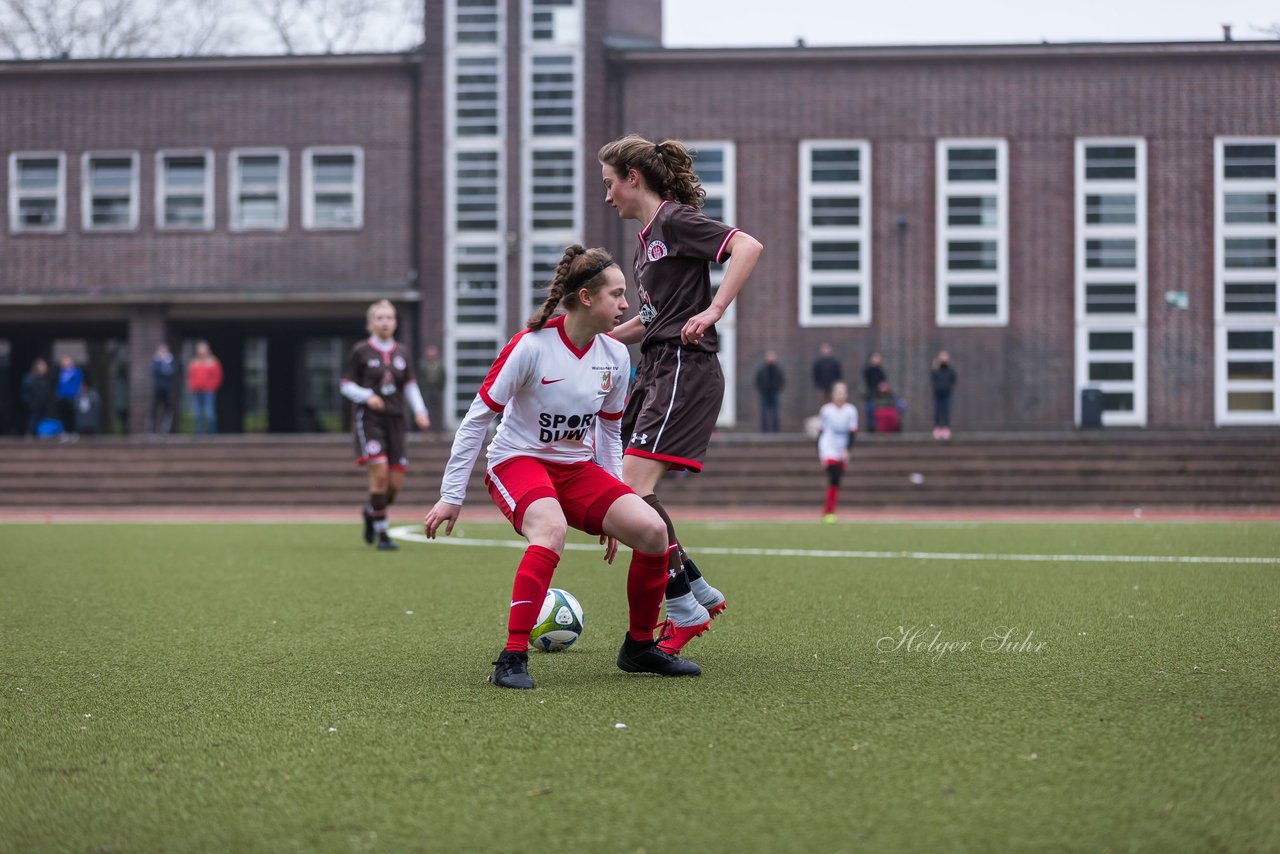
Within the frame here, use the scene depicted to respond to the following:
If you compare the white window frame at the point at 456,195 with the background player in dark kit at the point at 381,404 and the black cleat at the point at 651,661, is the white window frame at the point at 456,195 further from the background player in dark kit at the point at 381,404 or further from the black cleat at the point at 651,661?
the black cleat at the point at 651,661

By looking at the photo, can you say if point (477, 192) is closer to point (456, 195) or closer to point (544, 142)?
point (456, 195)

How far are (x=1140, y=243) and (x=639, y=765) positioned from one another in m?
30.4

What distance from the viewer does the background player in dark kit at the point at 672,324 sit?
5.91 metres

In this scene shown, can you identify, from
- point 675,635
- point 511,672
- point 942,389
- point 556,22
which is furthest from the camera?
point 556,22

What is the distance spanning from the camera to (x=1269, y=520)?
18.0m

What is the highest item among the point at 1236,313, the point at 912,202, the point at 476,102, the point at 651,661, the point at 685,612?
the point at 476,102

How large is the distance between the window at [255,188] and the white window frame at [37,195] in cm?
395

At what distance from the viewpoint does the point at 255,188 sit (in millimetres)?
32844

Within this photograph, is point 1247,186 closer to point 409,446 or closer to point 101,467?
point 409,446

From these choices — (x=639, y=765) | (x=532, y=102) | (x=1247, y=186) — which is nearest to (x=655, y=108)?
(x=532, y=102)

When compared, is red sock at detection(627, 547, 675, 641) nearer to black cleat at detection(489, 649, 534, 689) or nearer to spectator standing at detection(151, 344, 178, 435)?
black cleat at detection(489, 649, 534, 689)

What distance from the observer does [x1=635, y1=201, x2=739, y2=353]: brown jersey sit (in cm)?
598

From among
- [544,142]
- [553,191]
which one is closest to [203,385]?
[553,191]

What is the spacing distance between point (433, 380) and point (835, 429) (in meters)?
12.8
